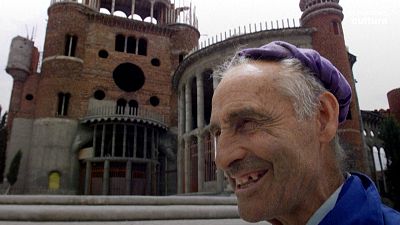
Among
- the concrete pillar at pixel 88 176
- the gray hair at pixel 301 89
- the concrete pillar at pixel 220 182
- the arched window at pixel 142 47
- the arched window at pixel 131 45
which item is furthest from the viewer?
the arched window at pixel 142 47

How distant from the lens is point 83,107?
82.1 feet

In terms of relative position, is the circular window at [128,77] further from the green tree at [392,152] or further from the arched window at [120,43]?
the green tree at [392,152]

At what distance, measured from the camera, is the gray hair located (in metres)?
1.17

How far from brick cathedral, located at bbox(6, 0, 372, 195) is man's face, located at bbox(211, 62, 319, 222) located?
53.0ft

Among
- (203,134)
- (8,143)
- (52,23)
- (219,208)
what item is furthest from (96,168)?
(219,208)

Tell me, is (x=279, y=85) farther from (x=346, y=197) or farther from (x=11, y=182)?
(x=11, y=182)

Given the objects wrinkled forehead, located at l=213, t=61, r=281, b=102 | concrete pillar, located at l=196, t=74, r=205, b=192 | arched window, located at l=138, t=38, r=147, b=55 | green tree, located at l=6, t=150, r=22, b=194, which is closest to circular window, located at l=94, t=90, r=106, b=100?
arched window, located at l=138, t=38, r=147, b=55

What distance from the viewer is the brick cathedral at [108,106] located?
66.3 ft

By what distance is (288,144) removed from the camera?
110 cm

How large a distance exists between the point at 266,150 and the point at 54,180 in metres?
24.8

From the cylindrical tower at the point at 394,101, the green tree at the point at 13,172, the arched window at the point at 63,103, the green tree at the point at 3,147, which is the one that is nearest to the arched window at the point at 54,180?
the green tree at the point at 13,172

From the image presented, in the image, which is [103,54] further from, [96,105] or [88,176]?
[88,176]

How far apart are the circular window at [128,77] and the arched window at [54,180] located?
335 inches

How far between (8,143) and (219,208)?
955 inches
